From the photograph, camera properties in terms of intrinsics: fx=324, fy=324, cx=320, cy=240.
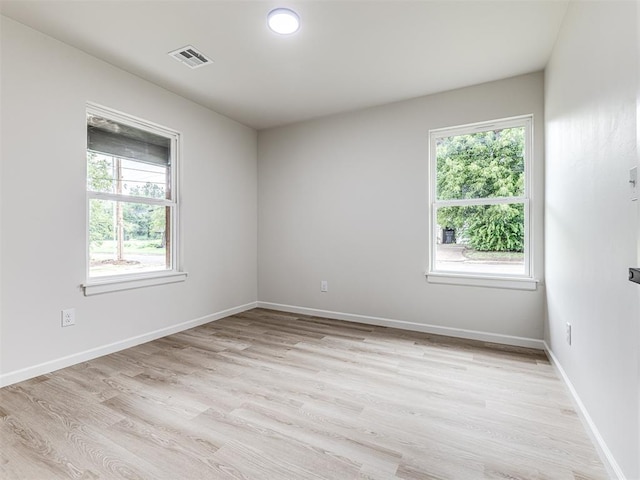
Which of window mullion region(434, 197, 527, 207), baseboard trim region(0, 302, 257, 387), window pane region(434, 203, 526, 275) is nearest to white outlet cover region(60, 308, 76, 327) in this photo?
baseboard trim region(0, 302, 257, 387)

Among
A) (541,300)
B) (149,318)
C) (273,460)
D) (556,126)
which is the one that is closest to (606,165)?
(556,126)

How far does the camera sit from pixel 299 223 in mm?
4281

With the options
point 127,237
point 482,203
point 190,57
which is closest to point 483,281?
point 482,203

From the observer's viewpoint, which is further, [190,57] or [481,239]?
[481,239]

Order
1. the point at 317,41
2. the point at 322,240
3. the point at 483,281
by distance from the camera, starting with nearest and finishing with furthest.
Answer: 1. the point at 317,41
2. the point at 483,281
3. the point at 322,240

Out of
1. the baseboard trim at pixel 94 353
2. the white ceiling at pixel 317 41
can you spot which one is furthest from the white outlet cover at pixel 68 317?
the white ceiling at pixel 317 41

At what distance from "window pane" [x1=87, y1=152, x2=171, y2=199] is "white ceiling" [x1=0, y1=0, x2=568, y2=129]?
0.83 meters

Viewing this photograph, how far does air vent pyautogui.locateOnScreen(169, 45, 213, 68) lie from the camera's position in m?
2.61

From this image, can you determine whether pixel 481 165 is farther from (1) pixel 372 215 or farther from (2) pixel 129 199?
(2) pixel 129 199

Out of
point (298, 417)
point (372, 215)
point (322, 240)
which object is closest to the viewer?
point (298, 417)

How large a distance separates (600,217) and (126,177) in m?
3.57

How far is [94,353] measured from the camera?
8.95ft

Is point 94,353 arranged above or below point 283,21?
below

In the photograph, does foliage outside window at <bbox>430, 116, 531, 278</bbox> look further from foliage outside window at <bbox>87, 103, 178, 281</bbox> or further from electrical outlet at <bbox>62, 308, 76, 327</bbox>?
electrical outlet at <bbox>62, 308, 76, 327</bbox>
